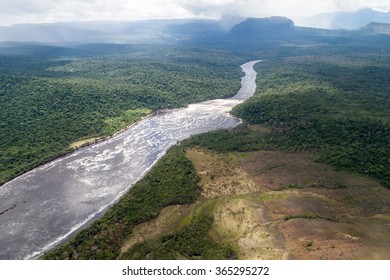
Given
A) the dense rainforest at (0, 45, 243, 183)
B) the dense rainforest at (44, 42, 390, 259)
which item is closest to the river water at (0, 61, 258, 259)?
the dense rainforest at (44, 42, 390, 259)

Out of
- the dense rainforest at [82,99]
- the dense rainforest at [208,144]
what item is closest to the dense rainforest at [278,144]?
the dense rainforest at [208,144]

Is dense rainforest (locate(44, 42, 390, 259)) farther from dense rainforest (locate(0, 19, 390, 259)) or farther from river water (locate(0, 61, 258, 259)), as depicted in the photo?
river water (locate(0, 61, 258, 259))

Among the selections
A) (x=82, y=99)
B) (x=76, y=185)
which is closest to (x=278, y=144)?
(x=76, y=185)

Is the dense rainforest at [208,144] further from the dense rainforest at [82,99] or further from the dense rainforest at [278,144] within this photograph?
the dense rainforest at [82,99]

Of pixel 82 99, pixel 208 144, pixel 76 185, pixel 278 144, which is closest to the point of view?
pixel 76 185

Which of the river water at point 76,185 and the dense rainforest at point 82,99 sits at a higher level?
the dense rainforest at point 82,99

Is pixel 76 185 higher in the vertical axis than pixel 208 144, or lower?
lower

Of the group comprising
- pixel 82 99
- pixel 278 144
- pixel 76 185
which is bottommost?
pixel 76 185

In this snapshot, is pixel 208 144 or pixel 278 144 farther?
pixel 208 144

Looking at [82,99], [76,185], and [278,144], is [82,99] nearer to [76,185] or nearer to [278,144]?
[76,185]
